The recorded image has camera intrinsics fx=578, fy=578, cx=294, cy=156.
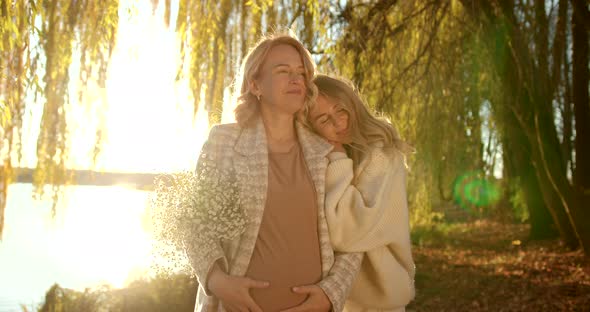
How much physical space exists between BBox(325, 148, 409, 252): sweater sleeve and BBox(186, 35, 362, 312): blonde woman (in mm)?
48

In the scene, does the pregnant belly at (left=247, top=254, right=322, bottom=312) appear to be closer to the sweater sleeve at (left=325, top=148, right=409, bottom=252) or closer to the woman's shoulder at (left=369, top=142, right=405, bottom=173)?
the sweater sleeve at (left=325, top=148, right=409, bottom=252)

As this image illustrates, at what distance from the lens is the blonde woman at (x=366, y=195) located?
2188mm

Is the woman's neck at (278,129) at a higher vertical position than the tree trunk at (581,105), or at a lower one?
lower

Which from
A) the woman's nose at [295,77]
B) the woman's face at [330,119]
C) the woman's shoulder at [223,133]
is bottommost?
the woman's shoulder at [223,133]

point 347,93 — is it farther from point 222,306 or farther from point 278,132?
point 222,306

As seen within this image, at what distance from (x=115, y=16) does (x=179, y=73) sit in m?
0.57

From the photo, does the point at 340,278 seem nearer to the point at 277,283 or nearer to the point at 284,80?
the point at 277,283

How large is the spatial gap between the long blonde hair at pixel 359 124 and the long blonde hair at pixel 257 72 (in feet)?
0.39

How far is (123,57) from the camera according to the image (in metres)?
3.83

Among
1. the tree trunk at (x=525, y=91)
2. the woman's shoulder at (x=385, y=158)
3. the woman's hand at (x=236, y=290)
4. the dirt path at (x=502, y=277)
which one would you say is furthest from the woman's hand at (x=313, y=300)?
the dirt path at (x=502, y=277)

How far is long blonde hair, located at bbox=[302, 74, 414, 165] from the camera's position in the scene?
7.93ft

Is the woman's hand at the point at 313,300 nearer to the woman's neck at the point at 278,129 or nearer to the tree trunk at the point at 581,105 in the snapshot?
the woman's neck at the point at 278,129

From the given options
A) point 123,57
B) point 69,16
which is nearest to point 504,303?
point 123,57

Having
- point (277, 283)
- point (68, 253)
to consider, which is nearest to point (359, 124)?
point (277, 283)
